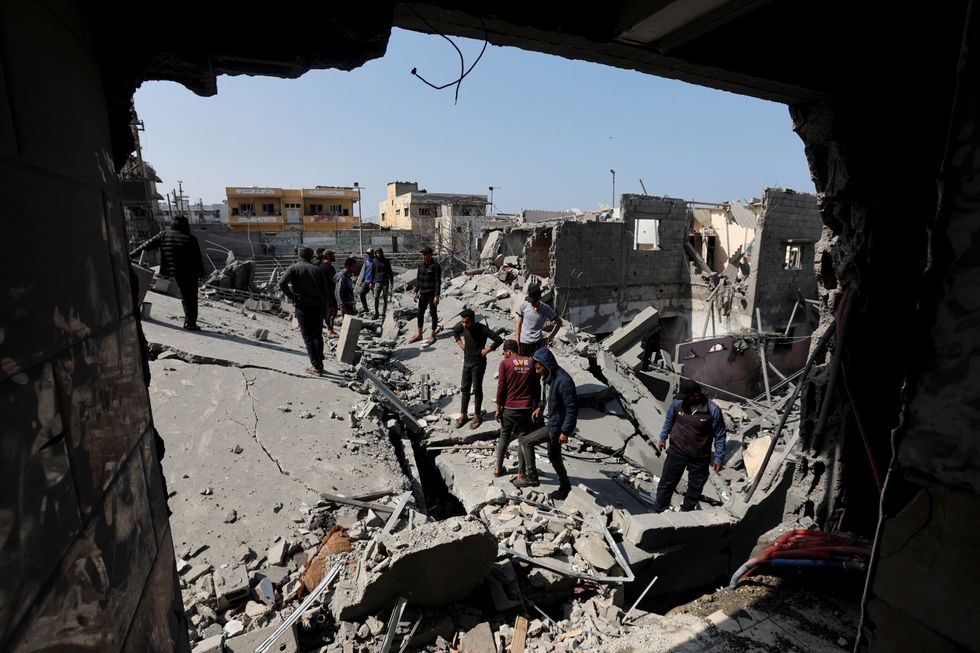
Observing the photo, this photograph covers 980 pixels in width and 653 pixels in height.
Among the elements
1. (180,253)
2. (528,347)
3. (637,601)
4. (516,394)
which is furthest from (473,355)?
(180,253)

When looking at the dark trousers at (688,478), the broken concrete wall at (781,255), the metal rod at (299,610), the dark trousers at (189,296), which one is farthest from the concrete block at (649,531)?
the broken concrete wall at (781,255)

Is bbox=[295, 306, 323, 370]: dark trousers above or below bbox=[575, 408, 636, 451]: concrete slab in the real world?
above

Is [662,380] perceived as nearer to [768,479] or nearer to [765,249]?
[768,479]

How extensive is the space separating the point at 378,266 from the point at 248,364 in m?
6.44

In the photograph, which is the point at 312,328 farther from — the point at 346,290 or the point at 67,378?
the point at 67,378

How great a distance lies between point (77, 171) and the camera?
1.14m

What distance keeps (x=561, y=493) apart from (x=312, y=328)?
3875 mm

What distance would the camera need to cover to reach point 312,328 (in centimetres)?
643

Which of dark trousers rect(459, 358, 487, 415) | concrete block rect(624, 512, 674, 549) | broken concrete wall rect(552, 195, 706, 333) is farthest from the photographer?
broken concrete wall rect(552, 195, 706, 333)

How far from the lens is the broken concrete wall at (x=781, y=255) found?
16.7 metres

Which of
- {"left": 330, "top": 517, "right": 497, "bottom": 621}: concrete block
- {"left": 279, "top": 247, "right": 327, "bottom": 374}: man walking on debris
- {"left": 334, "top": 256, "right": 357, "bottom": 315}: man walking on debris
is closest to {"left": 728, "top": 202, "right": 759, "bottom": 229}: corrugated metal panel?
{"left": 334, "top": 256, "right": 357, "bottom": 315}: man walking on debris

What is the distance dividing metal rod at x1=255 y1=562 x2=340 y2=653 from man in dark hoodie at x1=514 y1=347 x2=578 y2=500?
248cm

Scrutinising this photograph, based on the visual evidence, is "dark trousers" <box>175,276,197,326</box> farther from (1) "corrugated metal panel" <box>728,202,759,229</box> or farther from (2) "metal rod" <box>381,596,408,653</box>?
(1) "corrugated metal panel" <box>728,202,759,229</box>

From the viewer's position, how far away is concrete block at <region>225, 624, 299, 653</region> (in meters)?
2.51
